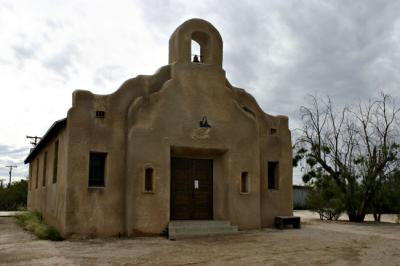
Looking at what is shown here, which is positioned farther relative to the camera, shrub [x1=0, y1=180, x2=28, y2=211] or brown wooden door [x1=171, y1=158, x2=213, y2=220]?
shrub [x1=0, y1=180, x2=28, y2=211]

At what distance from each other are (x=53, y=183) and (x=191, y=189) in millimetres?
5336

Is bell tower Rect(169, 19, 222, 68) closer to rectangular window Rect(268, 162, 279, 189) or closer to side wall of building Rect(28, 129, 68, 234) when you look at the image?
rectangular window Rect(268, 162, 279, 189)

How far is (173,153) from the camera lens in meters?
15.4

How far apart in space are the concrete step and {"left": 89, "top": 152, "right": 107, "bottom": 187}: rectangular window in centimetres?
273

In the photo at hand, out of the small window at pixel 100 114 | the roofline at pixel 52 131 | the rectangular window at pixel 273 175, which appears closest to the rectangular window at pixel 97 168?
the small window at pixel 100 114

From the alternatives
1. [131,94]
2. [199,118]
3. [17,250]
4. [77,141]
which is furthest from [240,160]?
[17,250]

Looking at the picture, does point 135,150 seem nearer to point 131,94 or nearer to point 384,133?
point 131,94

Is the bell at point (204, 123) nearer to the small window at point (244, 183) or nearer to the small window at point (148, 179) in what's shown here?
the small window at point (244, 183)

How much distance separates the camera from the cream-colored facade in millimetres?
13828

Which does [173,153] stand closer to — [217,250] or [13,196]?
[217,250]

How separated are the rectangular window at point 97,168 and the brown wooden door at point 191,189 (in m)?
2.53

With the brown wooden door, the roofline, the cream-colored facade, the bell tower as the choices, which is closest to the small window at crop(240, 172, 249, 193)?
the cream-colored facade

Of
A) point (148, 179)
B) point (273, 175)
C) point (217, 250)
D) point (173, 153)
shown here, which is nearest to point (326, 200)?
point (273, 175)

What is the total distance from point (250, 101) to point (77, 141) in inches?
280
